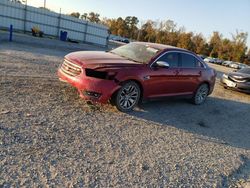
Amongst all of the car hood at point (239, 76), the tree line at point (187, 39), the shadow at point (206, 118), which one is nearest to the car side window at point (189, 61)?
the shadow at point (206, 118)

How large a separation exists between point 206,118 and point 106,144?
4.06m

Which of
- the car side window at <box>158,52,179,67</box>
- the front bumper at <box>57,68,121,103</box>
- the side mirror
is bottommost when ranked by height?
the front bumper at <box>57,68,121,103</box>

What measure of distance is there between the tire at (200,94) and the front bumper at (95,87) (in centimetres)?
372

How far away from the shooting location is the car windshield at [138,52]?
7.38m

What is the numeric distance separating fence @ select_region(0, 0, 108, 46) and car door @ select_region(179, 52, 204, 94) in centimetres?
2250

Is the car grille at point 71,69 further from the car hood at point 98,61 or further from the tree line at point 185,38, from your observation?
the tree line at point 185,38

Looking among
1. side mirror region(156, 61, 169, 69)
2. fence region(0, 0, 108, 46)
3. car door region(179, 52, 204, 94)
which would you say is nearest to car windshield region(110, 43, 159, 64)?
side mirror region(156, 61, 169, 69)

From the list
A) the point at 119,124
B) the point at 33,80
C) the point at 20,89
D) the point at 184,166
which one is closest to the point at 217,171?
the point at 184,166

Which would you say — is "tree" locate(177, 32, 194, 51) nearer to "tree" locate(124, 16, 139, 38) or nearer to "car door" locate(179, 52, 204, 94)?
"tree" locate(124, 16, 139, 38)

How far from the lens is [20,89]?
6945 mm

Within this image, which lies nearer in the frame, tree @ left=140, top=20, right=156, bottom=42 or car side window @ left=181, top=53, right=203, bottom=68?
car side window @ left=181, top=53, right=203, bottom=68

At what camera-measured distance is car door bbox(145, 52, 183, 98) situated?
7188 mm

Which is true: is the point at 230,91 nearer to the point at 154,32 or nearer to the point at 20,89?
the point at 20,89

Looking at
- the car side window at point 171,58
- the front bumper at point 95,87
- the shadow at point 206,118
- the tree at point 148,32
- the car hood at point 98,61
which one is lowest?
the shadow at point 206,118
